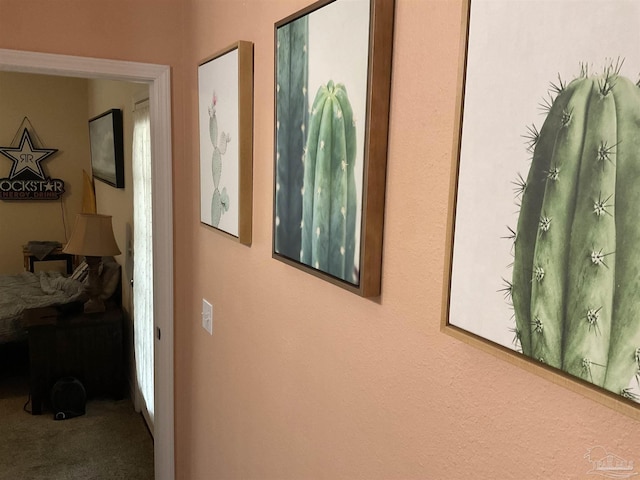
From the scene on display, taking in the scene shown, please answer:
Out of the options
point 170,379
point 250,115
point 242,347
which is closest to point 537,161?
point 250,115

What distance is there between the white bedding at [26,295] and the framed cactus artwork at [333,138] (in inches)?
125

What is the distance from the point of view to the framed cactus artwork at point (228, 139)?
60.5 inches

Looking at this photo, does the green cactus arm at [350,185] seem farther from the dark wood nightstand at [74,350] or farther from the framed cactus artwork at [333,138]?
the dark wood nightstand at [74,350]

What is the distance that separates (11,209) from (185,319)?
4.19m

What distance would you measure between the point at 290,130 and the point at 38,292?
3816mm

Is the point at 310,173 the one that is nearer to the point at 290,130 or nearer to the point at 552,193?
the point at 290,130

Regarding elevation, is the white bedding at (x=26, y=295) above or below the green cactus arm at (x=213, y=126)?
below

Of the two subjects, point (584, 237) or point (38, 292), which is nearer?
point (584, 237)

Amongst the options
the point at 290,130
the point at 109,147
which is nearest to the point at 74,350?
the point at 109,147

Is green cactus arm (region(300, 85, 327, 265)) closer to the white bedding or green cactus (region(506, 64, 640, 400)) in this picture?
green cactus (region(506, 64, 640, 400))

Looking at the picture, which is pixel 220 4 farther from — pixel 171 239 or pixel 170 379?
pixel 170 379

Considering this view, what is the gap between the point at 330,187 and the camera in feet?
3.64

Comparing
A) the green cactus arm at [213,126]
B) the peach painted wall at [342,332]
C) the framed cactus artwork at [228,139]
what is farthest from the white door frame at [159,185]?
the green cactus arm at [213,126]

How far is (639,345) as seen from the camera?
0.56 meters
